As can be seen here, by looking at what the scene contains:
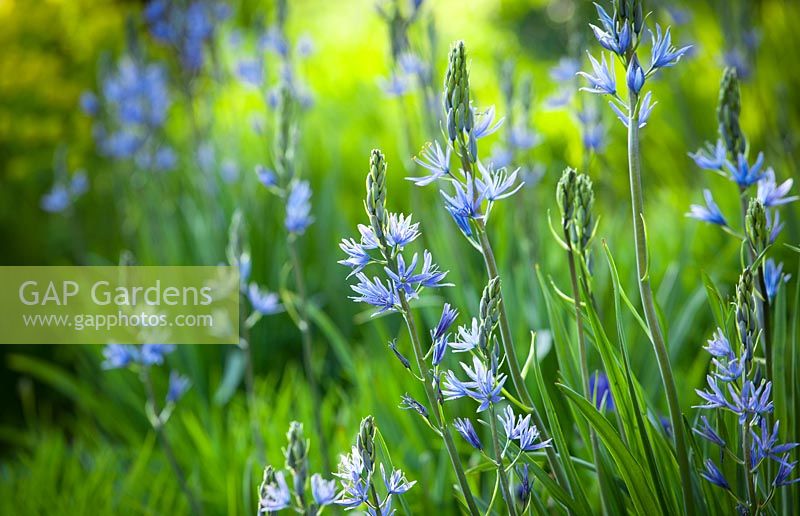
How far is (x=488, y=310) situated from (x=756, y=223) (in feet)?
1.81

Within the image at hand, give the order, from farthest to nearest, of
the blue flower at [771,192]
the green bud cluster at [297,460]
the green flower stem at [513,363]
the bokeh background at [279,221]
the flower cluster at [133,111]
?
the flower cluster at [133,111] < the bokeh background at [279,221] < the blue flower at [771,192] < the green flower stem at [513,363] < the green bud cluster at [297,460]

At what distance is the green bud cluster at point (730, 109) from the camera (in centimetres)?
160

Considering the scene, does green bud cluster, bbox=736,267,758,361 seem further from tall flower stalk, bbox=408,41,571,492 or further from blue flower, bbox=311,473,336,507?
blue flower, bbox=311,473,336,507

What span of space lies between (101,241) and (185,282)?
158 centimetres

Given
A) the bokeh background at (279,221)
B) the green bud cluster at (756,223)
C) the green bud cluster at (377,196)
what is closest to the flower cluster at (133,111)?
the bokeh background at (279,221)

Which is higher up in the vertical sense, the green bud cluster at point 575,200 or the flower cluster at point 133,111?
the flower cluster at point 133,111

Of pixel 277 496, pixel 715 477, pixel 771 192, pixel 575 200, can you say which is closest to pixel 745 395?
pixel 715 477

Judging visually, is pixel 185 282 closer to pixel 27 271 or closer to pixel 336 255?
pixel 336 255

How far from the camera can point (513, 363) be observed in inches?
52.8

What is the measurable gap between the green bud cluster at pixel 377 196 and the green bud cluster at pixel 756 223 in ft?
2.14

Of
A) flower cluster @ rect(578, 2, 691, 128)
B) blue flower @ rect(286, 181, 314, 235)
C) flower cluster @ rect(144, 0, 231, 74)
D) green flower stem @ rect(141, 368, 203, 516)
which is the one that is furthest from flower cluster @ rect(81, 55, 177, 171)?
flower cluster @ rect(578, 2, 691, 128)

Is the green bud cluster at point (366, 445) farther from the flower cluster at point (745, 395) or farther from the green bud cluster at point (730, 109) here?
Answer: the green bud cluster at point (730, 109)

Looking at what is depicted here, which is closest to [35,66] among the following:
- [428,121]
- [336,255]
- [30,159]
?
[30,159]

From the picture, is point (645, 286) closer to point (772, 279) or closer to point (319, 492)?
point (772, 279)
